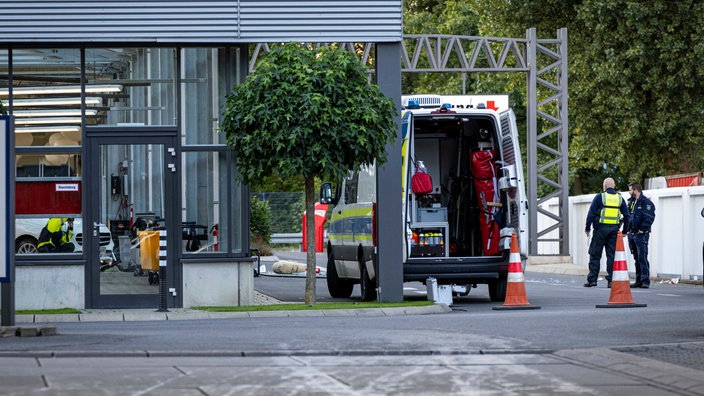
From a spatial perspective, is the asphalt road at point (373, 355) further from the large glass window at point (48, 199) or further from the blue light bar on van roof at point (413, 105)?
the blue light bar on van roof at point (413, 105)

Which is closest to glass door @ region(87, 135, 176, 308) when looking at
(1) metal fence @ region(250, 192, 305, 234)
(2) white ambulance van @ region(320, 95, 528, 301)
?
(2) white ambulance van @ region(320, 95, 528, 301)

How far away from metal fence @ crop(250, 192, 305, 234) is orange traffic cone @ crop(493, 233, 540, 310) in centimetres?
2977

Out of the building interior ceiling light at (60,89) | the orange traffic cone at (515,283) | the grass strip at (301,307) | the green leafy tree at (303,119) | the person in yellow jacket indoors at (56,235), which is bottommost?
the grass strip at (301,307)

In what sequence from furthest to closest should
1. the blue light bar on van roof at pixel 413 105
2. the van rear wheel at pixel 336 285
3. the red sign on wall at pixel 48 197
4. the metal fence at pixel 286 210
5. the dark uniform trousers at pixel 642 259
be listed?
the metal fence at pixel 286 210
the dark uniform trousers at pixel 642 259
the van rear wheel at pixel 336 285
the blue light bar on van roof at pixel 413 105
the red sign on wall at pixel 48 197

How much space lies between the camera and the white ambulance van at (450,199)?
19.1 meters

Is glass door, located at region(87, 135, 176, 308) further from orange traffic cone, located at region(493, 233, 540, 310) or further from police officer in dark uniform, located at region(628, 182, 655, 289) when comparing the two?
police officer in dark uniform, located at region(628, 182, 655, 289)

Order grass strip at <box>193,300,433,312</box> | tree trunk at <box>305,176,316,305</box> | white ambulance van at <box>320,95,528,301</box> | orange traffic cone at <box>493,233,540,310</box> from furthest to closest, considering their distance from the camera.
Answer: white ambulance van at <box>320,95,528,301</box> < tree trunk at <box>305,176,316,305</box> < orange traffic cone at <box>493,233,540,310</box> < grass strip at <box>193,300,433,312</box>

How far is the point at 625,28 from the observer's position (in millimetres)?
39219

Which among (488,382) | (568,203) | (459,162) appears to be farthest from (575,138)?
(488,382)

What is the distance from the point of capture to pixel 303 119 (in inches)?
684

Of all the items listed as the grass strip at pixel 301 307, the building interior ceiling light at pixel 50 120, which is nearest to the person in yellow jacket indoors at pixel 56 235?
the building interior ceiling light at pixel 50 120

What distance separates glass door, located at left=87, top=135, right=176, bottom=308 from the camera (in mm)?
17891

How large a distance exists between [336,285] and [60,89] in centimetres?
594

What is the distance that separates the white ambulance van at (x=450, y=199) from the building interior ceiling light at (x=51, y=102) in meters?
3.46
